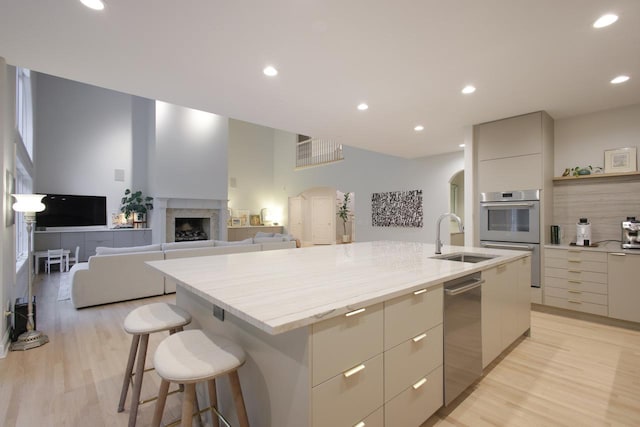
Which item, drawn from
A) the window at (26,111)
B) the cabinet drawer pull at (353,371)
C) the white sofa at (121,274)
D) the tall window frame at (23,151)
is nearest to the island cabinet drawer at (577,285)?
the cabinet drawer pull at (353,371)

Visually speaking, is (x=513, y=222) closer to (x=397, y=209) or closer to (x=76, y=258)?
(x=397, y=209)

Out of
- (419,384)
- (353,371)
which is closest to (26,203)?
(353,371)

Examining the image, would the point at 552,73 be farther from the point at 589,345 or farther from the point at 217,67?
the point at 217,67

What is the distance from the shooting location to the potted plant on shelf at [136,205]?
7.23 m

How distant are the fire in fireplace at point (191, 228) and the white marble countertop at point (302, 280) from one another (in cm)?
613

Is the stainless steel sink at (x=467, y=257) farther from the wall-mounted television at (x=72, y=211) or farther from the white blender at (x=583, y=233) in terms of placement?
the wall-mounted television at (x=72, y=211)

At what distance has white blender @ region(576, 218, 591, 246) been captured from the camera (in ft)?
11.3

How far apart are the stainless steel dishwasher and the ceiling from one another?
175cm

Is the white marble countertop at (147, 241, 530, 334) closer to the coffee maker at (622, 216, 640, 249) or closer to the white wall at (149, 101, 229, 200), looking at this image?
the coffee maker at (622, 216, 640, 249)

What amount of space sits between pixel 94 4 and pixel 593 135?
17.2 ft

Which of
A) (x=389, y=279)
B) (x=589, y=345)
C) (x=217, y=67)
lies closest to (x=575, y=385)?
(x=589, y=345)

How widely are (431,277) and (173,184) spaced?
272 inches

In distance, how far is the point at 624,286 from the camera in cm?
304

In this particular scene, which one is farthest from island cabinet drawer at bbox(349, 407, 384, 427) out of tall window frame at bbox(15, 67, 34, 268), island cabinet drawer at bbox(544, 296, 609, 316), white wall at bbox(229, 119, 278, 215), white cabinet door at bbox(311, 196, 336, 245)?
white wall at bbox(229, 119, 278, 215)
